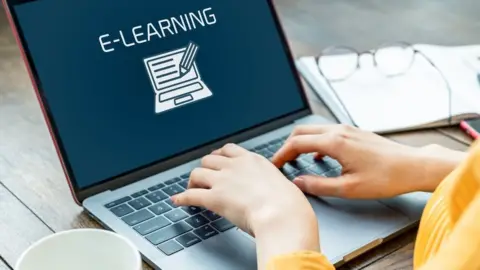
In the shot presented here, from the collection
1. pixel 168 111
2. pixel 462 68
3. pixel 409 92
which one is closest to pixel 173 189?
pixel 168 111

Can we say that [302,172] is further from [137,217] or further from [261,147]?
[137,217]

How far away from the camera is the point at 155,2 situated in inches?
38.5

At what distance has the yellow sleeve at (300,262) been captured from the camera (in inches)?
26.4

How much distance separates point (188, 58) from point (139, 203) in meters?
0.22

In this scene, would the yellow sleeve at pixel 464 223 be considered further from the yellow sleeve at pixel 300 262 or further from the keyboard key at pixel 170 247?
the keyboard key at pixel 170 247

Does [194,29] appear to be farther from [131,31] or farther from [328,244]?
[328,244]

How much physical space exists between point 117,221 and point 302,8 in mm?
818

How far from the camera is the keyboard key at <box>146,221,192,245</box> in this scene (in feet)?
2.59

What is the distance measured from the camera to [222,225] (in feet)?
2.66

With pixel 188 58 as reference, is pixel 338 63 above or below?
below

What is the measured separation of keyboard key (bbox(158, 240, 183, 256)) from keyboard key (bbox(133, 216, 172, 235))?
1.1 inches

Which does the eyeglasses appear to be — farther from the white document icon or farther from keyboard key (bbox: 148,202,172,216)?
keyboard key (bbox: 148,202,172,216)

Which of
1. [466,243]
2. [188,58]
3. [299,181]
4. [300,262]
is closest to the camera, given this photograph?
[466,243]

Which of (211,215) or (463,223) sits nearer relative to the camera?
(463,223)
